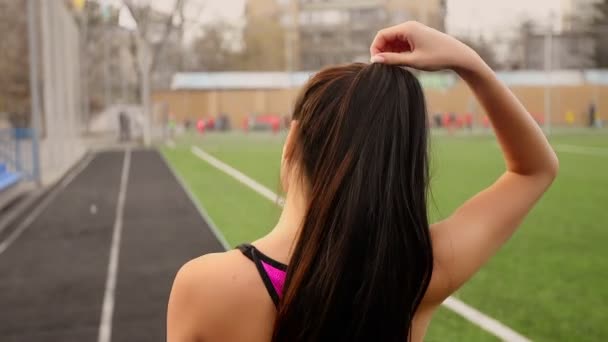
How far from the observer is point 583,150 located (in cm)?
2508

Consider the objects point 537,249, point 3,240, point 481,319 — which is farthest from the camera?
point 3,240

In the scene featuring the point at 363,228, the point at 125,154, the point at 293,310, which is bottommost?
the point at 125,154

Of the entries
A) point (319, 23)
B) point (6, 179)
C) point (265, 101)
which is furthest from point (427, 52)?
point (319, 23)

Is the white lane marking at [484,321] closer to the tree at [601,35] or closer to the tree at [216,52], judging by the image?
the tree at [216,52]

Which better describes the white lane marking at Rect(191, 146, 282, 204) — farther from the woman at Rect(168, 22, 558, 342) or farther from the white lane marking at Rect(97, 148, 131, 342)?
the woman at Rect(168, 22, 558, 342)

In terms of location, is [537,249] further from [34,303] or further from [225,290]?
[225,290]

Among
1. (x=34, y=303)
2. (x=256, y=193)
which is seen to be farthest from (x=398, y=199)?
(x=256, y=193)

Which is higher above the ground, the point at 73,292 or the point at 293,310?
the point at 293,310

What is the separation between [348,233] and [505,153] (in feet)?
1.51

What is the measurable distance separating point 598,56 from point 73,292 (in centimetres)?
7036

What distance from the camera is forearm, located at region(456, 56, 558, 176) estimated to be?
1.46m

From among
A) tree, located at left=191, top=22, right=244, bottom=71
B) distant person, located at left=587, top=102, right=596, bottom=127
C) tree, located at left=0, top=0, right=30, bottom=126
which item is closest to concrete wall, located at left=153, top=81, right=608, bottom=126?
distant person, located at left=587, top=102, right=596, bottom=127

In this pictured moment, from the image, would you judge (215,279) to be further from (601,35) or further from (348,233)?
(601,35)

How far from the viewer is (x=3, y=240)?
9805 millimetres
